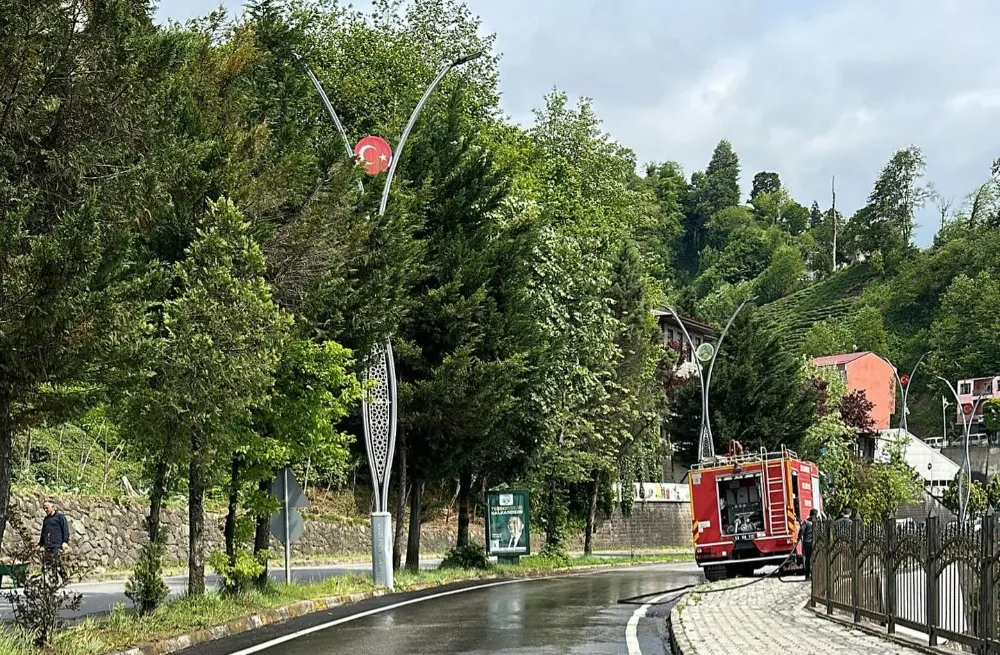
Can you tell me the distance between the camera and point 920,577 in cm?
1330

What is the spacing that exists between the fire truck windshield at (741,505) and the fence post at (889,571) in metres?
17.5

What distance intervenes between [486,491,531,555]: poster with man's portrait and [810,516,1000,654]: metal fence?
17.3 m

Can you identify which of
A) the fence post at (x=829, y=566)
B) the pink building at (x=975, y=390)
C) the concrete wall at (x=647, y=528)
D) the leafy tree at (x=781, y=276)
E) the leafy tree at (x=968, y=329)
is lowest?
the concrete wall at (x=647, y=528)

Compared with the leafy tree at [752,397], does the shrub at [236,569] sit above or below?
below

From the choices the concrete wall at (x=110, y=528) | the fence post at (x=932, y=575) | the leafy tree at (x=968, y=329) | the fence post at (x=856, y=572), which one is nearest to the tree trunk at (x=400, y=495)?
the concrete wall at (x=110, y=528)

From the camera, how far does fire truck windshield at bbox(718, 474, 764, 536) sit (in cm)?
3219

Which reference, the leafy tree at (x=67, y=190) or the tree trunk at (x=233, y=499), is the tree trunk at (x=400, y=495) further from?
the leafy tree at (x=67, y=190)

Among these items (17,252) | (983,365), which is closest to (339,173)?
(17,252)

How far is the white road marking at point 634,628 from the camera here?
13523mm

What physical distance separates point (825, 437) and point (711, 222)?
126879mm

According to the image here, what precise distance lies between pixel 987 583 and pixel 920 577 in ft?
7.73

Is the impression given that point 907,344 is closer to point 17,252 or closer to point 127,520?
point 127,520

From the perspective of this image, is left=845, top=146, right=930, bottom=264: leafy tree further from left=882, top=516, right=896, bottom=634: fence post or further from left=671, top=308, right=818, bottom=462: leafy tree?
left=882, top=516, right=896, bottom=634: fence post

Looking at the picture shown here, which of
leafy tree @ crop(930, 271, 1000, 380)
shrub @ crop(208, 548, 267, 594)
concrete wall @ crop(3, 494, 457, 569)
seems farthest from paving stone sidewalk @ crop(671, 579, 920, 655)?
leafy tree @ crop(930, 271, 1000, 380)
